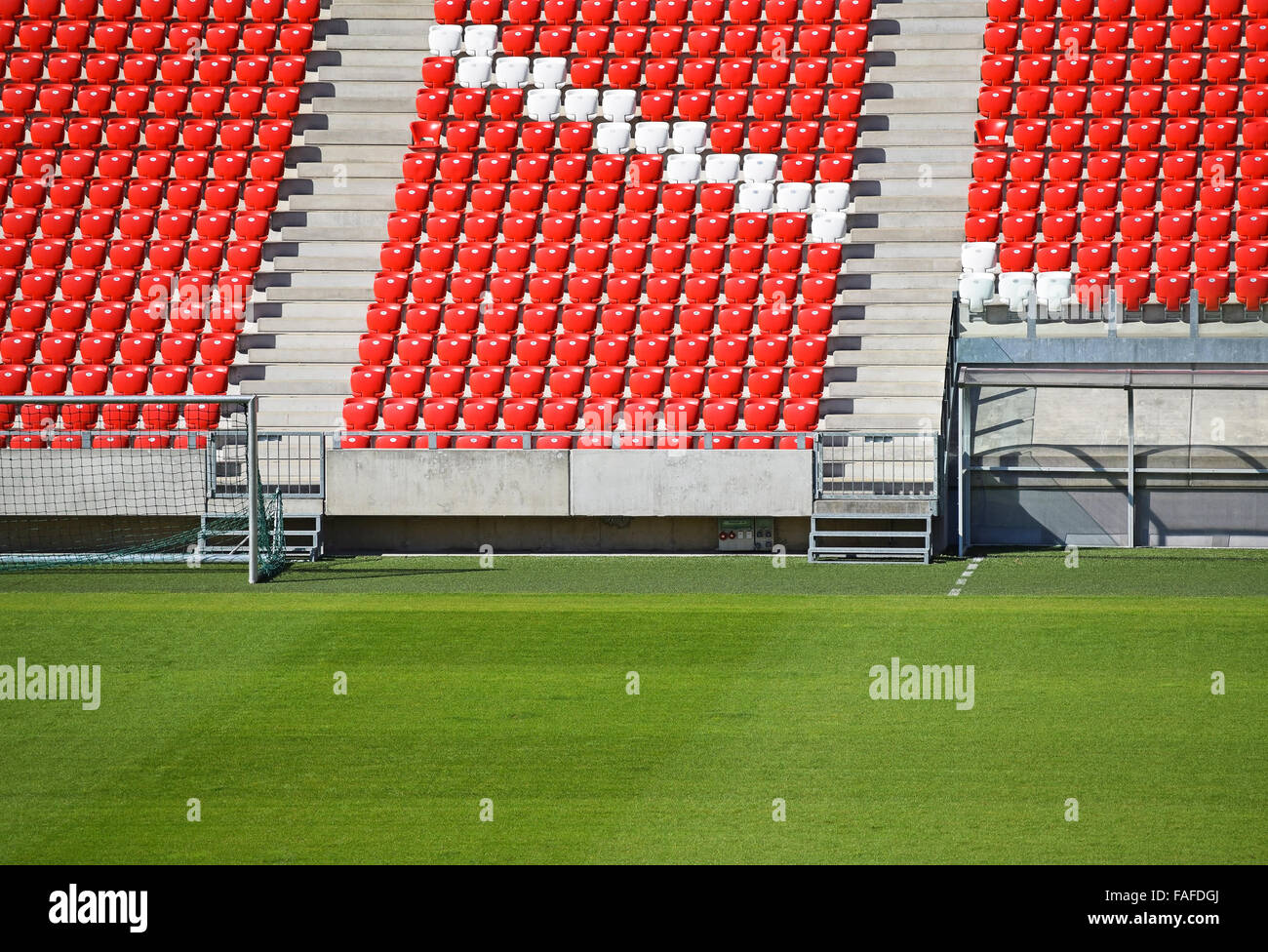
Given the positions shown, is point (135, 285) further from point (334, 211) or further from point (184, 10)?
point (184, 10)

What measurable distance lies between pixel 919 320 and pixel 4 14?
50.6 ft

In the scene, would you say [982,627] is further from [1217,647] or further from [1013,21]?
[1013,21]

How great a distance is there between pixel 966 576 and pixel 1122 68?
391 inches

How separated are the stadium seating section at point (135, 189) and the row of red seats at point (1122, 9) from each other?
34.8ft

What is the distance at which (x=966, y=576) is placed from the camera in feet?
52.2

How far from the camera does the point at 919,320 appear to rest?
20656 mm

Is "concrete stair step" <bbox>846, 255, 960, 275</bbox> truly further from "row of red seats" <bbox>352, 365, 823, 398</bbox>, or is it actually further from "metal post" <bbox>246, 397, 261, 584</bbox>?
"metal post" <bbox>246, 397, 261, 584</bbox>

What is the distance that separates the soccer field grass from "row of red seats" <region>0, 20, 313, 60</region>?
11755 mm

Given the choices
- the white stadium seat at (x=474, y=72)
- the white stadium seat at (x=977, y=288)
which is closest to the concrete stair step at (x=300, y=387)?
the white stadium seat at (x=474, y=72)

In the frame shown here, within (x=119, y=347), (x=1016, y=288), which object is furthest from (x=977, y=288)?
(x=119, y=347)

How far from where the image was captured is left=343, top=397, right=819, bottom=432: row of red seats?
1956 centimetres
